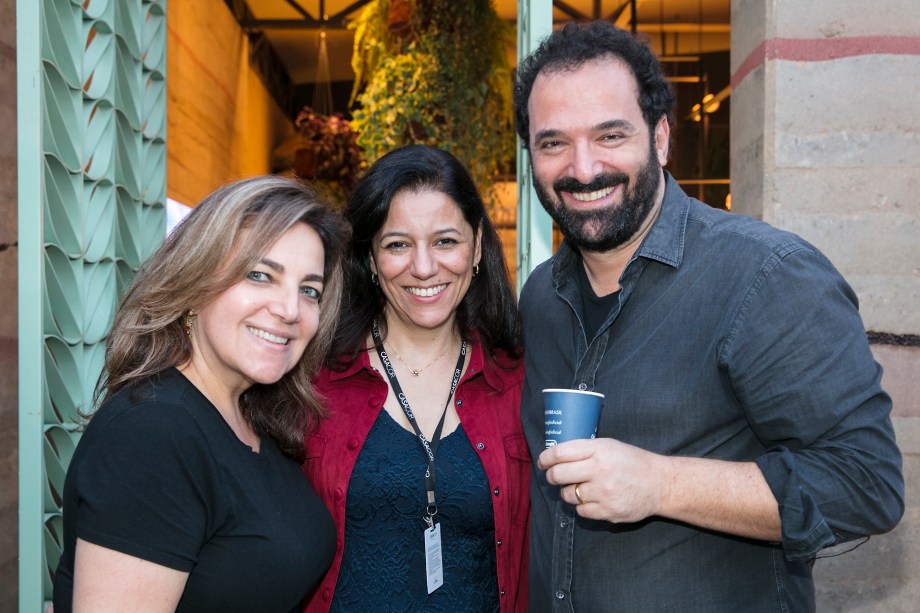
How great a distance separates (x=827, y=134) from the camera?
256cm

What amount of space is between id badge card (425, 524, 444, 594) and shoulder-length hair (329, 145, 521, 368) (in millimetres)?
572

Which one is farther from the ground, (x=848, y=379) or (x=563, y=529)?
(x=848, y=379)

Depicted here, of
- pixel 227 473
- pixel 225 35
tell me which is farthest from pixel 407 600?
pixel 225 35

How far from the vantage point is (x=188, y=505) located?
1.60 m

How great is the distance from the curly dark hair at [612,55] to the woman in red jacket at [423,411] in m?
0.56

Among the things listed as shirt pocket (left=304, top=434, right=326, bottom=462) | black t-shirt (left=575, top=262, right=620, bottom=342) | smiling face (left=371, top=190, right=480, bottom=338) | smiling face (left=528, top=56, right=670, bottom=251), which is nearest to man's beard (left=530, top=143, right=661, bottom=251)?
smiling face (left=528, top=56, right=670, bottom=251)

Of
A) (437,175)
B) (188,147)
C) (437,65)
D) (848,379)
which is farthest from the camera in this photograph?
(188,147)

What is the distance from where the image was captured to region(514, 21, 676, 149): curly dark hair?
6.32 ft

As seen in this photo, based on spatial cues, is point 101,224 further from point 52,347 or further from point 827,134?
point 827,134

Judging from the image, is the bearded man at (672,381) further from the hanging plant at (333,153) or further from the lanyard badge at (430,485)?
the hanging plant at (333,153)

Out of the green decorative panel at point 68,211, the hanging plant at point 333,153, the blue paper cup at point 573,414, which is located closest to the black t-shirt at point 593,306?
the blue paper cup at point 573,414

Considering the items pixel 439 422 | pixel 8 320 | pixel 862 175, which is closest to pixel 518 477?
pixel 439 422

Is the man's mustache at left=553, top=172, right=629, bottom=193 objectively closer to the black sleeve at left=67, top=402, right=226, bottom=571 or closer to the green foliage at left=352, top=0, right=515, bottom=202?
the black sleeve at left=67, top=402, right=226, bottom=571

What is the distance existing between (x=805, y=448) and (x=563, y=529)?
54 cm
